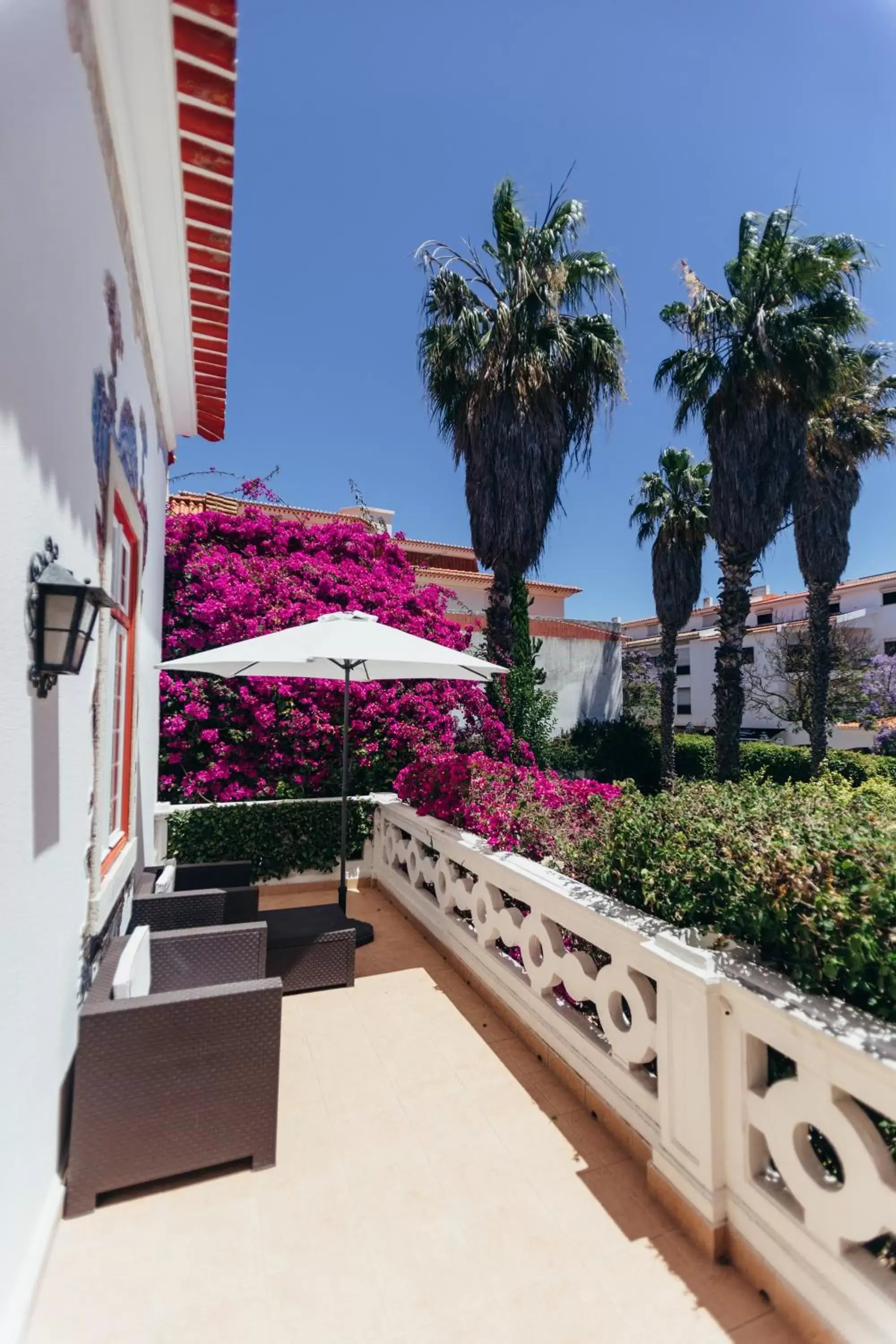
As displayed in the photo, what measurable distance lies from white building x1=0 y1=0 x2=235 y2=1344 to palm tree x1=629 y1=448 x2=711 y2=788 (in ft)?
59.0

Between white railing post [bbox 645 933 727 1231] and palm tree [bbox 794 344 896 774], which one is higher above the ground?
palm tree [bbox 794 344 896 774]

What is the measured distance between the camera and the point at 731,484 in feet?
43.8

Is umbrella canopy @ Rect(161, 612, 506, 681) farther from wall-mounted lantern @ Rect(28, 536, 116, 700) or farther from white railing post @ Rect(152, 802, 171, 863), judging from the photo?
wall-mounted lantern @ Rect(28, 536, 116, 700)

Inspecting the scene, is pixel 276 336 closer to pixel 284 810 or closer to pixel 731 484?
pixel 284 810

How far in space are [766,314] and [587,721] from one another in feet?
40.6

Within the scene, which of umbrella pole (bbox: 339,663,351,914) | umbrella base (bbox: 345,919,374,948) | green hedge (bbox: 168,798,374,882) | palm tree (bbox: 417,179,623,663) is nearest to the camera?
umbrella base (bbox: 345,919,374,948)

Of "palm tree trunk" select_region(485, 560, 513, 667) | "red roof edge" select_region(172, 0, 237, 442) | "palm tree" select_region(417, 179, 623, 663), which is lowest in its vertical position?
Answer: "palm tree trunk" select_region(485, 560, 513, 667)

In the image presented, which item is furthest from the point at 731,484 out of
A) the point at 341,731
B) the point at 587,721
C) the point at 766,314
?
the point at 341,731

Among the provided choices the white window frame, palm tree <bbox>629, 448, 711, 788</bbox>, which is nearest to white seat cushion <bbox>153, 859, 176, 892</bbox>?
the white window frame

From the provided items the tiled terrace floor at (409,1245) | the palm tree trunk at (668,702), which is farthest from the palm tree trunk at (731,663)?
the tiled terrace floor at (409,1245)

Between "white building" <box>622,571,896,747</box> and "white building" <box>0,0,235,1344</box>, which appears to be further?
"white building" <box>622,571,896,747</box>

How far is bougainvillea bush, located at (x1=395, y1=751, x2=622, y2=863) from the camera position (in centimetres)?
401

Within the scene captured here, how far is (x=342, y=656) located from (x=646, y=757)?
17.6 meters

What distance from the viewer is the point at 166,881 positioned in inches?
179
